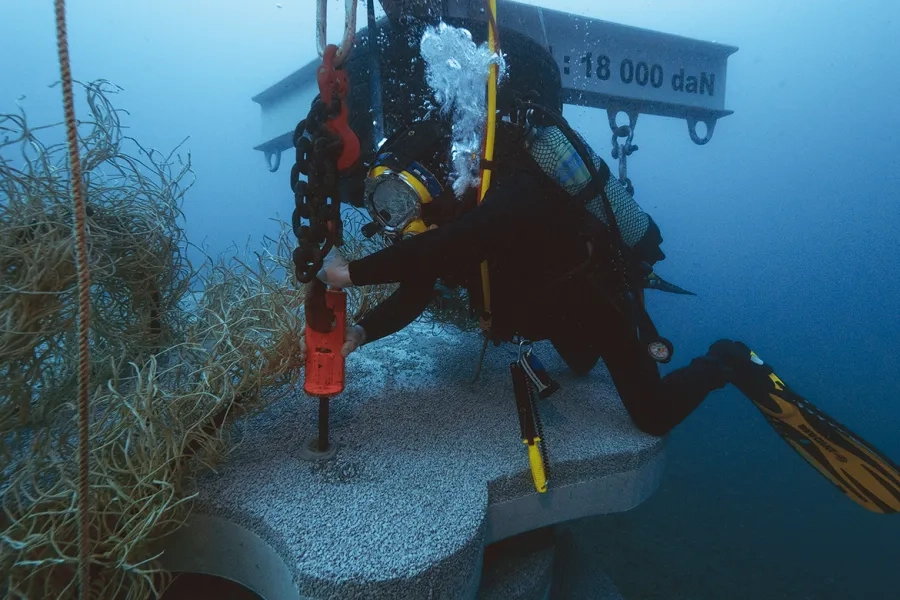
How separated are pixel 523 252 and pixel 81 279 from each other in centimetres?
171

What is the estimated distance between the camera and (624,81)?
147 inches

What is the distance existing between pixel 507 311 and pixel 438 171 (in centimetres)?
78

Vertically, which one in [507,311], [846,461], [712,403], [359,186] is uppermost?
[359,186]

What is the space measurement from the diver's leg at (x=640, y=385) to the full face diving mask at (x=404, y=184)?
47.9 inches

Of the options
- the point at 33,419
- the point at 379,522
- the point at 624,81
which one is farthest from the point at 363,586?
the point at 624,81

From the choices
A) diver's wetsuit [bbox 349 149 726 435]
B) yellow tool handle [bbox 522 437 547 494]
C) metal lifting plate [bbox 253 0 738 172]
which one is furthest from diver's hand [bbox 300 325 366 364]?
metal lifting plate [bbox 253 0 738 172]

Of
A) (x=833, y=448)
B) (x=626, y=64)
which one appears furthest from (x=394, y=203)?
(x=833, y=448)

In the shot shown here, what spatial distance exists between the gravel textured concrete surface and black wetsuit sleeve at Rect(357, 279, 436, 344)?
40 centimetres

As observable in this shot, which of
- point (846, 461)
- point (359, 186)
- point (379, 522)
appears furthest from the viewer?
point (846, 461)

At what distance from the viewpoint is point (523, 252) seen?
7.30 feet

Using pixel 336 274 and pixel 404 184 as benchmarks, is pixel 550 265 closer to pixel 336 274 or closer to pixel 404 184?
pixel 404 184

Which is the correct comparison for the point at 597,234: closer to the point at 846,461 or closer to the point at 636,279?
the point at 636,279

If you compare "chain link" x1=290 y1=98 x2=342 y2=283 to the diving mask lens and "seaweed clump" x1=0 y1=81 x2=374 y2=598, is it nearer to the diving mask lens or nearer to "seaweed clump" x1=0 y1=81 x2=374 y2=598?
the diving mask lens

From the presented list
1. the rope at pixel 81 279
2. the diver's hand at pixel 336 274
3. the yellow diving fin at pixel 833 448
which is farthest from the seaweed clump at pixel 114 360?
the yellow diving fin at pixel 833 448
